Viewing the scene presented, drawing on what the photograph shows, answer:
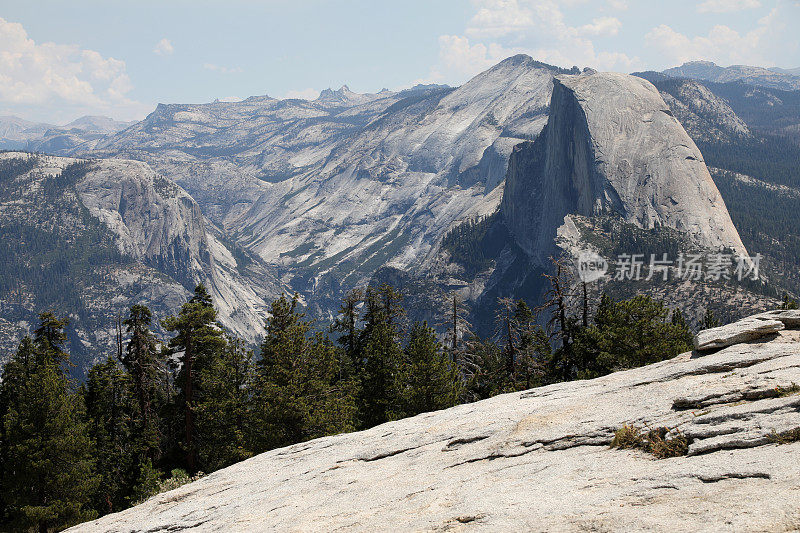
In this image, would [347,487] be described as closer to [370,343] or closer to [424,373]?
[424,373]

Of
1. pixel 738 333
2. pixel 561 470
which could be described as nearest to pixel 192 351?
pixel 561 470

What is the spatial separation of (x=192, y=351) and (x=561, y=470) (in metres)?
32.7

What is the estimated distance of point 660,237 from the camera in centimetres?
19512

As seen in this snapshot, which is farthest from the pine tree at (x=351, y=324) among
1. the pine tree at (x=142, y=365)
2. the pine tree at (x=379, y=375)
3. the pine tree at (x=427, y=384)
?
the pine tree at (x=142, y=365)

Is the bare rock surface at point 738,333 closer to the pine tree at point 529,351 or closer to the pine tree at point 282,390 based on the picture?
the pine tree at point 282,390

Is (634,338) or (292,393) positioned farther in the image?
(634,338)

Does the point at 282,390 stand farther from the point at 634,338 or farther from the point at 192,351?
the point at 634,338

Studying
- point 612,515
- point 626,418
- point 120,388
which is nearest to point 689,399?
point 626,418

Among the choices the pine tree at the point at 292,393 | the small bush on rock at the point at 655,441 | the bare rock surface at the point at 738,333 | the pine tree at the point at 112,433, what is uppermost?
the bare rock surface at the point at 738,333

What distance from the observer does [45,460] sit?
115 feet

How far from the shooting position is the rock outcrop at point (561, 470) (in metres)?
10.7

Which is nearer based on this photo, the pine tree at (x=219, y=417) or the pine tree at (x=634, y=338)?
the pine tree at (x=219, y=417)

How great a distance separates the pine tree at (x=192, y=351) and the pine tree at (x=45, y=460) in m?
6.77

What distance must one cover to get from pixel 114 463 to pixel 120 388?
650cm
